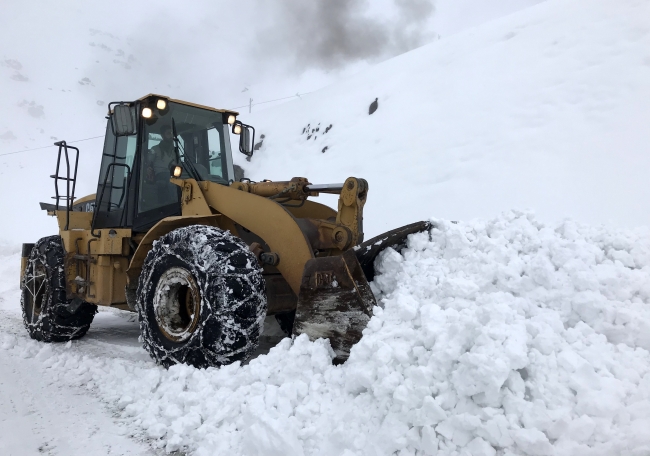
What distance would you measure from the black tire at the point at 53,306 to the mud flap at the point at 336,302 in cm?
351

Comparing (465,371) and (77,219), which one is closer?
(465,371)

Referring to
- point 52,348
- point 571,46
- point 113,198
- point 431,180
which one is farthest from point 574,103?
point 52,348

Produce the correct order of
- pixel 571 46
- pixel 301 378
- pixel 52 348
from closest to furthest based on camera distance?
pixel 301 378, pixel 52 348, pixel 571 46

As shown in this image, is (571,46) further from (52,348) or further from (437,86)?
(52,348)

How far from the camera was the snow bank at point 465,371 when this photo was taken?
2035 millimetres

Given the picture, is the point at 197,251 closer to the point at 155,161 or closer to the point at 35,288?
the point at 155,161

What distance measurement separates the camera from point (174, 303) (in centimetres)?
383

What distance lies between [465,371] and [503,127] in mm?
12911

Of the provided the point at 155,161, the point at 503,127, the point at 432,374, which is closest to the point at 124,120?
the point at 155,161

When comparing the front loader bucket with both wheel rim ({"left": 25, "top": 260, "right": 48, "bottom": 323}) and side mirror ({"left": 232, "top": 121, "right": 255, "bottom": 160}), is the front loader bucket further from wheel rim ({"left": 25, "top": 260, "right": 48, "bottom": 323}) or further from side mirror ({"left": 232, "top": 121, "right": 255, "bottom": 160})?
wheel rim ({"left": 25, "top": 260, "right": 48, "bottom": 323})

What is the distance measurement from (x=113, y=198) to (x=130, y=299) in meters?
1.24

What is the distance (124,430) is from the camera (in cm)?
285

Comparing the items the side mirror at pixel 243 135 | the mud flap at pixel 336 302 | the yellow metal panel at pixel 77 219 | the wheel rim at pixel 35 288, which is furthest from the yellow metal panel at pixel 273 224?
the wheel rim at pixel 35 288

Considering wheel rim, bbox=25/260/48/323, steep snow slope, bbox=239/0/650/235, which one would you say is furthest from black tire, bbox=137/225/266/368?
steep snow slope, bbox=239/0/650/235
